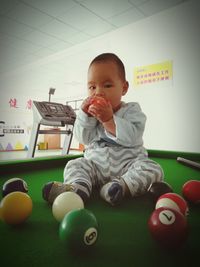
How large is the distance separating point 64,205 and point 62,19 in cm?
389

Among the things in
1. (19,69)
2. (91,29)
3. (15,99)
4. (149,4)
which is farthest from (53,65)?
(149,4)

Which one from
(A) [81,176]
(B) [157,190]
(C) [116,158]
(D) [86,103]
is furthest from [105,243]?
(D) [86,103]

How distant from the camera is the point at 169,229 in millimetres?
486

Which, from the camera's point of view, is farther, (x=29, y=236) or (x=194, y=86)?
(x=194, y=86)

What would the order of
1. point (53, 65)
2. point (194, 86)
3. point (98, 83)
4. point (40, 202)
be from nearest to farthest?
point (40, 202) → point (98, 83) → point (194, 86) → point (53, 65)

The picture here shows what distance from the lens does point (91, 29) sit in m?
4.13

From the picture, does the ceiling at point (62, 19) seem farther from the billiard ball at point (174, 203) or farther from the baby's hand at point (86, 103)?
the billiard ball at point (174, 203)

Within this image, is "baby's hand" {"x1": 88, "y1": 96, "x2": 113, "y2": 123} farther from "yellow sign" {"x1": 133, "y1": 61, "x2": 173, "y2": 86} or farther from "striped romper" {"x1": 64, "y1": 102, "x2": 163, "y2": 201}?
"yellow sign" {"x1": 133, "y1": 61, "x2": 173, "y2": 86}

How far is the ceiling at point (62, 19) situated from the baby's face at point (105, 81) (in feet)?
8.55

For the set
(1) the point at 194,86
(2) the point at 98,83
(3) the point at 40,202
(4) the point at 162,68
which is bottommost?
(3) the point at 40,202

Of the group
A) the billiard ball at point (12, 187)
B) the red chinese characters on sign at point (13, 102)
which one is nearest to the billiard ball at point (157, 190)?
the billiard ball at point (12, 187)

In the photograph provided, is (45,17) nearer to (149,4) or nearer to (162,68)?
(149,4)

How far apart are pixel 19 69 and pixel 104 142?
6887 millimetres

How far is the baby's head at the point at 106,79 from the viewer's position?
122cm
